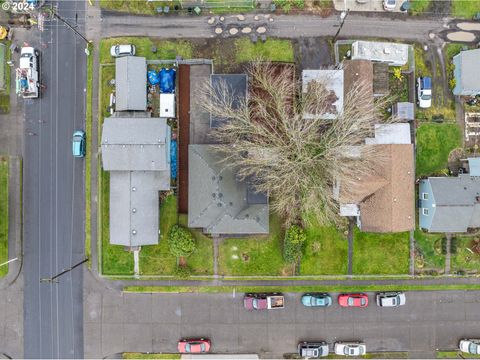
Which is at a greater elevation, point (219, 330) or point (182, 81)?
point (182, 81)

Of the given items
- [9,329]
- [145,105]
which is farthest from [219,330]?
[145,105]

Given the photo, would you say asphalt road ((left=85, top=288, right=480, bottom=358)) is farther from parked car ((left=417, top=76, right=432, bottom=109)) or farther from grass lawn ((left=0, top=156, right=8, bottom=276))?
parked car ((left=417, top=76, right=432, bottom=109))

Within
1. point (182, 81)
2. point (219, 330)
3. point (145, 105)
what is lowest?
point (219, 330)

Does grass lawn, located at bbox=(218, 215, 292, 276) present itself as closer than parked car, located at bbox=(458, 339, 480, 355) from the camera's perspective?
No

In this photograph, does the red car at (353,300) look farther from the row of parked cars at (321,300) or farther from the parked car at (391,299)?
the parked car at (391,299)

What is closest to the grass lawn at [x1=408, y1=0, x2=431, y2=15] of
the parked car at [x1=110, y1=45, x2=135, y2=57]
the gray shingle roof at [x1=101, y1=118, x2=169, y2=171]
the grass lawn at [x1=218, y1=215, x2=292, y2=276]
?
the grass lawn at [x1=218, y1=215, x2=292, y2=276]

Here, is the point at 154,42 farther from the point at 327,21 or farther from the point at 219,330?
the point at 219,330

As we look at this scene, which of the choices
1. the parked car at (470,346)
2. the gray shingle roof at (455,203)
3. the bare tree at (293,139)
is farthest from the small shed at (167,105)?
the parked car at (470,346)

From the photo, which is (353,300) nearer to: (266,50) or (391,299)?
(391,299)
